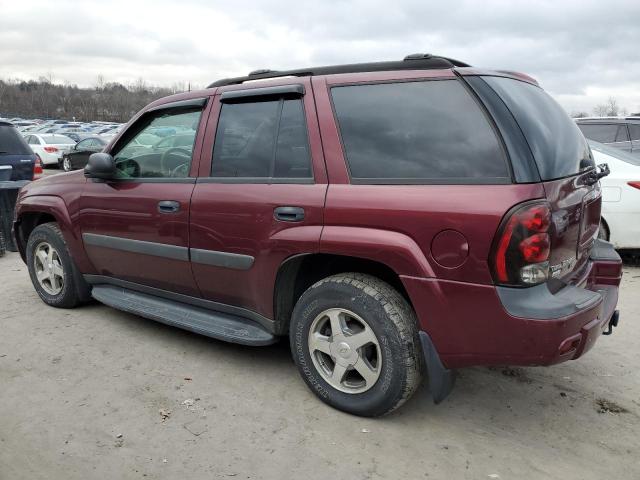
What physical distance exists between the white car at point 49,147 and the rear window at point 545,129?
2124cm

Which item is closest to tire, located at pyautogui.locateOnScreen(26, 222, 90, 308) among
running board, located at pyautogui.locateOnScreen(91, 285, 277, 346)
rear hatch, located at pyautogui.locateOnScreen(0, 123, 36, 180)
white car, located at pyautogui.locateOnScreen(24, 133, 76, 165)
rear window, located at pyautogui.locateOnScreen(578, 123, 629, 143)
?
running board, located at pyautogui.locateOnScreen(91, 285, 277, 346)

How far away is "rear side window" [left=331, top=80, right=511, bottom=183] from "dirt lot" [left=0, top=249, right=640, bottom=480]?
1.32m

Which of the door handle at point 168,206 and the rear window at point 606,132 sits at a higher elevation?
the rear window at point 606,132

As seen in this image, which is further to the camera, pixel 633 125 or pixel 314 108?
pixel 633 125

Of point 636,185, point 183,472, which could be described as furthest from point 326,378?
point 636,185

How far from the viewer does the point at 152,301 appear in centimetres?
395

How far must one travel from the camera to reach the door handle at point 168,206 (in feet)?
11.6

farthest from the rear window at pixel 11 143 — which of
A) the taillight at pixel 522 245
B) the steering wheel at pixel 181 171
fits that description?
the taillight at pixel 522 245

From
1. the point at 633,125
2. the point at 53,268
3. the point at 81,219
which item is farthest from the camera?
the point at 633,125

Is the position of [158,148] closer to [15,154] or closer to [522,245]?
[522,245]

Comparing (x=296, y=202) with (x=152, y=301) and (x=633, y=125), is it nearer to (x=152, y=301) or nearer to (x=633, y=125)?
(x=152, y=301)

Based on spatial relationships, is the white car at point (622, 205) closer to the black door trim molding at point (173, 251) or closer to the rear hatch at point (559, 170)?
the rear hatch at point (559, 170)

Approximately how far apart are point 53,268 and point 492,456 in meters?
3.80

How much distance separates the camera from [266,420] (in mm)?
2924
